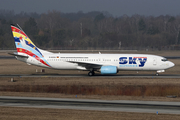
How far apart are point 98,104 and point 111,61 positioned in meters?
21.1

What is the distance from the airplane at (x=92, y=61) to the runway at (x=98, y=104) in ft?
59.3

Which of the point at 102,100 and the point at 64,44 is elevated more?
the point at 64,44

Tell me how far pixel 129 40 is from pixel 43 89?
4793 inches

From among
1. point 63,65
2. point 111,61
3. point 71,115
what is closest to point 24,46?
point 63,65

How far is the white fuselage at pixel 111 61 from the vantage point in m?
42.1

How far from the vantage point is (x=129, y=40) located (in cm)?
14850

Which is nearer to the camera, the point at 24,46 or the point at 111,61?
the point at 111,61

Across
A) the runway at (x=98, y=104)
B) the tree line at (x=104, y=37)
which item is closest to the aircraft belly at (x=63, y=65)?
the runway at (x=98, y=104)

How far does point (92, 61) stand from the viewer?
143 ft

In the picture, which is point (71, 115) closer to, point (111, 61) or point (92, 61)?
point (111, 61)

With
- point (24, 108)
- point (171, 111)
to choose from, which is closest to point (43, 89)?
point (24, 108)

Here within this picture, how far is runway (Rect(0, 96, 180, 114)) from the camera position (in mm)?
20250

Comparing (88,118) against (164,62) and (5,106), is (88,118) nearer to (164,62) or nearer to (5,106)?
(5,106)

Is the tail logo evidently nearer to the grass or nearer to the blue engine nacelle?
the blue engine nacelle
